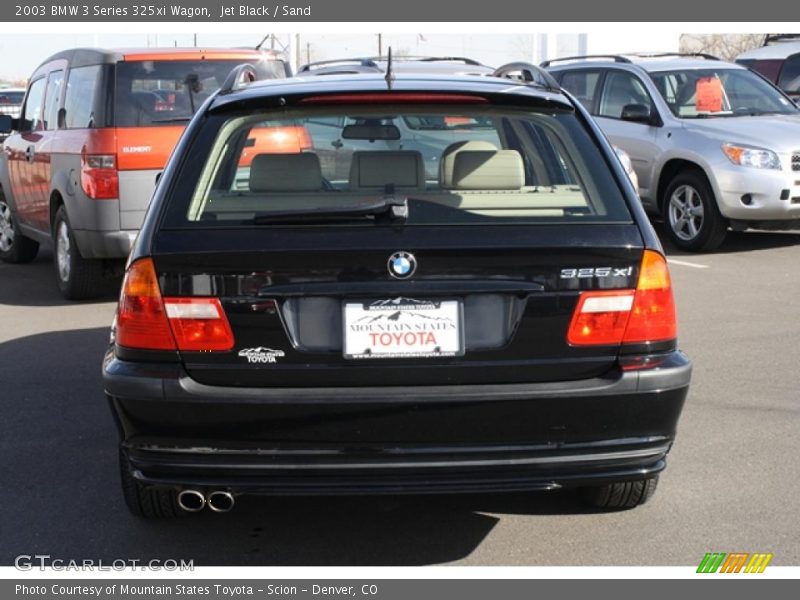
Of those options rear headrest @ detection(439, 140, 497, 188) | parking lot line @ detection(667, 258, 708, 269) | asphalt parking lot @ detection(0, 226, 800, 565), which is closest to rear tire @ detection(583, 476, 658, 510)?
asphalt parking lot @ detection(0, 226, 800, 565)

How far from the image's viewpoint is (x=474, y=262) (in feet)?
12.1

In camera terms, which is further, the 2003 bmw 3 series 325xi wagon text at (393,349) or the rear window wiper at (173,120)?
the rear window wiper at (173,120)

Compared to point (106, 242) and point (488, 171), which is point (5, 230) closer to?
point (106, 242)

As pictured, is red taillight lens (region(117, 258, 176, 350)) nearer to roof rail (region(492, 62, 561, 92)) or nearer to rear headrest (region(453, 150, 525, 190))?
rear headrest (region(453, 150, 525, 190))

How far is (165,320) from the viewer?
3773mm

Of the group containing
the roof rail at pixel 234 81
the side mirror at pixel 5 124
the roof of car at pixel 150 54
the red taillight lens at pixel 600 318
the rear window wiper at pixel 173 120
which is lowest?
the side mirror at pixel 5 124

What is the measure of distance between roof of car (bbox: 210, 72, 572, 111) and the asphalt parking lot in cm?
159

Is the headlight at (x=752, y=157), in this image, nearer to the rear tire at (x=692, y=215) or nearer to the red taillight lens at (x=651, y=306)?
the rear tire at (x=692, y=215)

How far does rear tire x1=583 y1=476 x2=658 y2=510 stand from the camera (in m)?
4.48

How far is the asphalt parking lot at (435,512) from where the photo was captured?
425 centimetres

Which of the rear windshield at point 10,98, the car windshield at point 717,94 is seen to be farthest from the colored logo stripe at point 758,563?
the rear windshield at point 10,98

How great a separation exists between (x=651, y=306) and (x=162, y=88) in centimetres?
590
